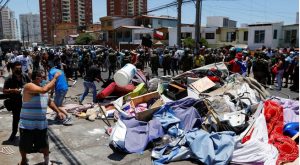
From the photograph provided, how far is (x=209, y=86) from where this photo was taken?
359 inches

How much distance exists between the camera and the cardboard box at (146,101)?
7441 millimetres

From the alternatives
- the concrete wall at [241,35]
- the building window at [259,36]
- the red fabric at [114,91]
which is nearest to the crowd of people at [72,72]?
the red fabric at [114,91]

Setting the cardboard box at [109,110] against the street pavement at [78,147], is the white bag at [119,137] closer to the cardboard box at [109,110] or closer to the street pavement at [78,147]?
the street pavement at [78,147]

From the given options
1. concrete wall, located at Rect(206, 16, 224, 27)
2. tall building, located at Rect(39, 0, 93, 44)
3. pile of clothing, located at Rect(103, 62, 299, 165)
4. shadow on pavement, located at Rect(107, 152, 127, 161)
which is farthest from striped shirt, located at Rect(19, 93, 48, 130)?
tall building, located at Rect(39, 0, 93, 44)

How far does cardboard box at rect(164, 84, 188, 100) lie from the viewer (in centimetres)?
898

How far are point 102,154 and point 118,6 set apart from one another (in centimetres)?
9414

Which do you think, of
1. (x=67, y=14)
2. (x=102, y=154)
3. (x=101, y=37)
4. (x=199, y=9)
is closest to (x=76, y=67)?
(x=199, y=9)

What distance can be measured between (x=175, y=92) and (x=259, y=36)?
36485 millimetres

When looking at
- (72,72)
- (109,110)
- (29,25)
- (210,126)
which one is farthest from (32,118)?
(29,25)

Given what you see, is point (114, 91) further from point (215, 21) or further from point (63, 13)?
point (63, 13)

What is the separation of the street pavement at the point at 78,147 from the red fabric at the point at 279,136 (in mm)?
1606

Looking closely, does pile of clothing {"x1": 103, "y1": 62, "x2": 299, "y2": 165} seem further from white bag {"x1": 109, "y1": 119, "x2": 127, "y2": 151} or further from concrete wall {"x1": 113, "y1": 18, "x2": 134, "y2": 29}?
concrete wall {"x1": 113, "y1": 18, "x2": 134, "y2": 29}

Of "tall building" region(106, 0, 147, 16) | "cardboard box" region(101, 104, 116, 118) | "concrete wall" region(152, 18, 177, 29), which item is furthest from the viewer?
"tall building" region(106, 0, 147, 16)

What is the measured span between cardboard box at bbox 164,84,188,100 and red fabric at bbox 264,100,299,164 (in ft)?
8.19
